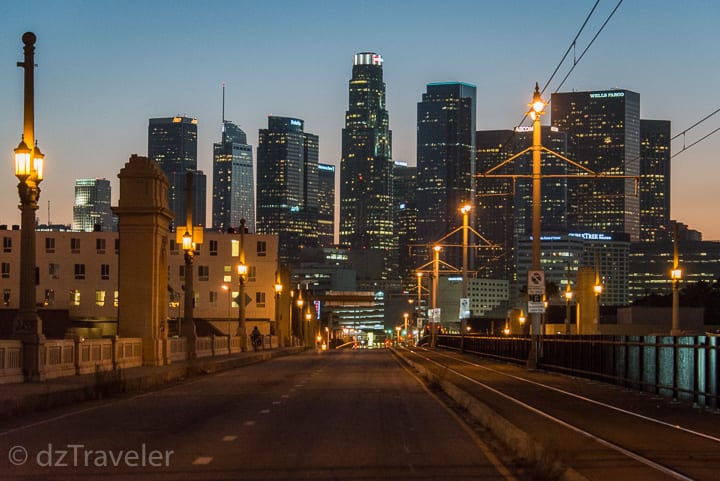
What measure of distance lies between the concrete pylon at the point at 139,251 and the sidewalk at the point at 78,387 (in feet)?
6.33

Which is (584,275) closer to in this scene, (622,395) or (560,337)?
(560,337)

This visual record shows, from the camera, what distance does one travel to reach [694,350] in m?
23.0

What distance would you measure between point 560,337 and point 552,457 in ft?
86.0

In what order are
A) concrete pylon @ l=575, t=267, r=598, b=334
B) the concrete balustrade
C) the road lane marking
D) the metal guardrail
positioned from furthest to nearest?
concrete pylon @ l=575, t=267, r=598, b=334, the concrete balustrade, the metal guardrail, the road lane marking

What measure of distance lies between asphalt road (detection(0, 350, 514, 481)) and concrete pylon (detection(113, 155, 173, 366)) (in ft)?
37.7

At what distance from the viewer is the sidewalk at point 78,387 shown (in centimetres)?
2016

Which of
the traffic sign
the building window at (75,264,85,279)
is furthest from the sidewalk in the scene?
the building window at (75,264,85,279)

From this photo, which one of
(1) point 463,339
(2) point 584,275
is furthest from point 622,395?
(2) point 584,275

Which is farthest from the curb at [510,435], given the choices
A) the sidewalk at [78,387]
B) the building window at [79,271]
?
the building window at [79,271]

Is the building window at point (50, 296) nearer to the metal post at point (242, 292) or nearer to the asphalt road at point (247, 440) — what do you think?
the metal post at point (242, 292)

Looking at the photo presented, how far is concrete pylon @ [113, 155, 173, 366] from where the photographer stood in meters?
37.1

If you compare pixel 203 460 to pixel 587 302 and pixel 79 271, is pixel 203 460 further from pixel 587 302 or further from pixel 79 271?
pixel 79 271

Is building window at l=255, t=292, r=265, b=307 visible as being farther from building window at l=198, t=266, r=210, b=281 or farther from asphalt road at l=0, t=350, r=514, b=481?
asphalt road at l=0, t=350, r=514, b=481

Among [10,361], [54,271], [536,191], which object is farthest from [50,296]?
[10,361]
